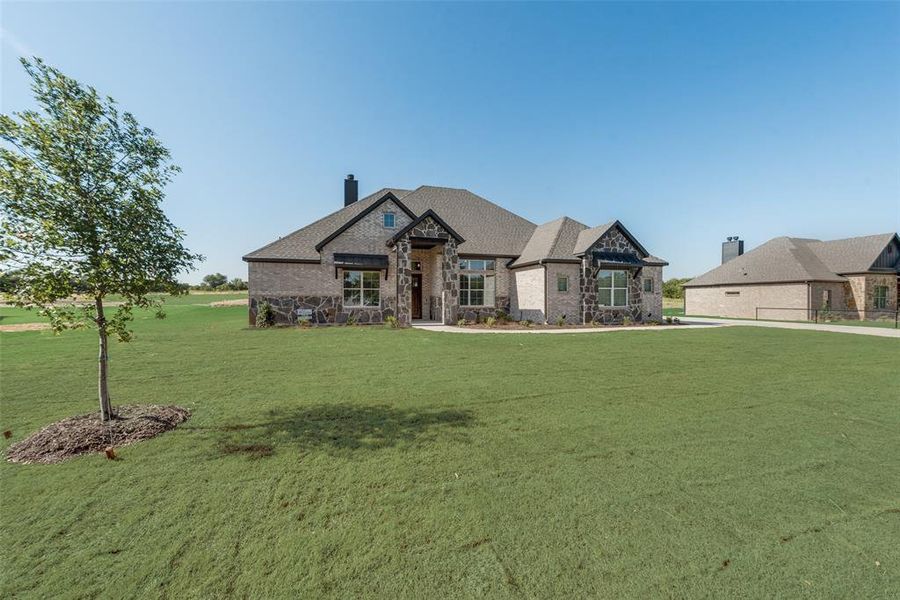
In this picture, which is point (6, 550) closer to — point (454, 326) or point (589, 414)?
point (589, 414)

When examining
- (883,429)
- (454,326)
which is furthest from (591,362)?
(454,326)

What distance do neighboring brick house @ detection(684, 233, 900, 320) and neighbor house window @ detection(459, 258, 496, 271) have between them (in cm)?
2155

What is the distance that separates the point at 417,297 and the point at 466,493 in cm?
1838

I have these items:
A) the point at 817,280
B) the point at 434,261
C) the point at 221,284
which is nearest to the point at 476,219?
the point at 434,261

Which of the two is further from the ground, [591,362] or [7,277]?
[7,277]

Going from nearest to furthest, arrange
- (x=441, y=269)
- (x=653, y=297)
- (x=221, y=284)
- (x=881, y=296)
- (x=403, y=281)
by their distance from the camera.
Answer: (x=403, y=281) → (x=441, y=269) → (x=653, y=297) → (x=881, y=296) → (x=221, y=284)

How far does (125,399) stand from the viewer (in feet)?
20.5

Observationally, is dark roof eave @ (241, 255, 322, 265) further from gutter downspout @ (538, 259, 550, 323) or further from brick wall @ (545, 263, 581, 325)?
brick wall @ (545, 263, 581, 325)

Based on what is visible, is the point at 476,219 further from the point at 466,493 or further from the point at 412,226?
the point at 466,493

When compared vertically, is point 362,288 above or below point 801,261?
below

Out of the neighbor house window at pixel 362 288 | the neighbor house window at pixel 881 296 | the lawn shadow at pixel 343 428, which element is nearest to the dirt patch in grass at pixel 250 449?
the lawn shadow at pixel 343 428

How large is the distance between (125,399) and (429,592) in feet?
21.7

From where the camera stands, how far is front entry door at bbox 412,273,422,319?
2153cm

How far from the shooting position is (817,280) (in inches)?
981
